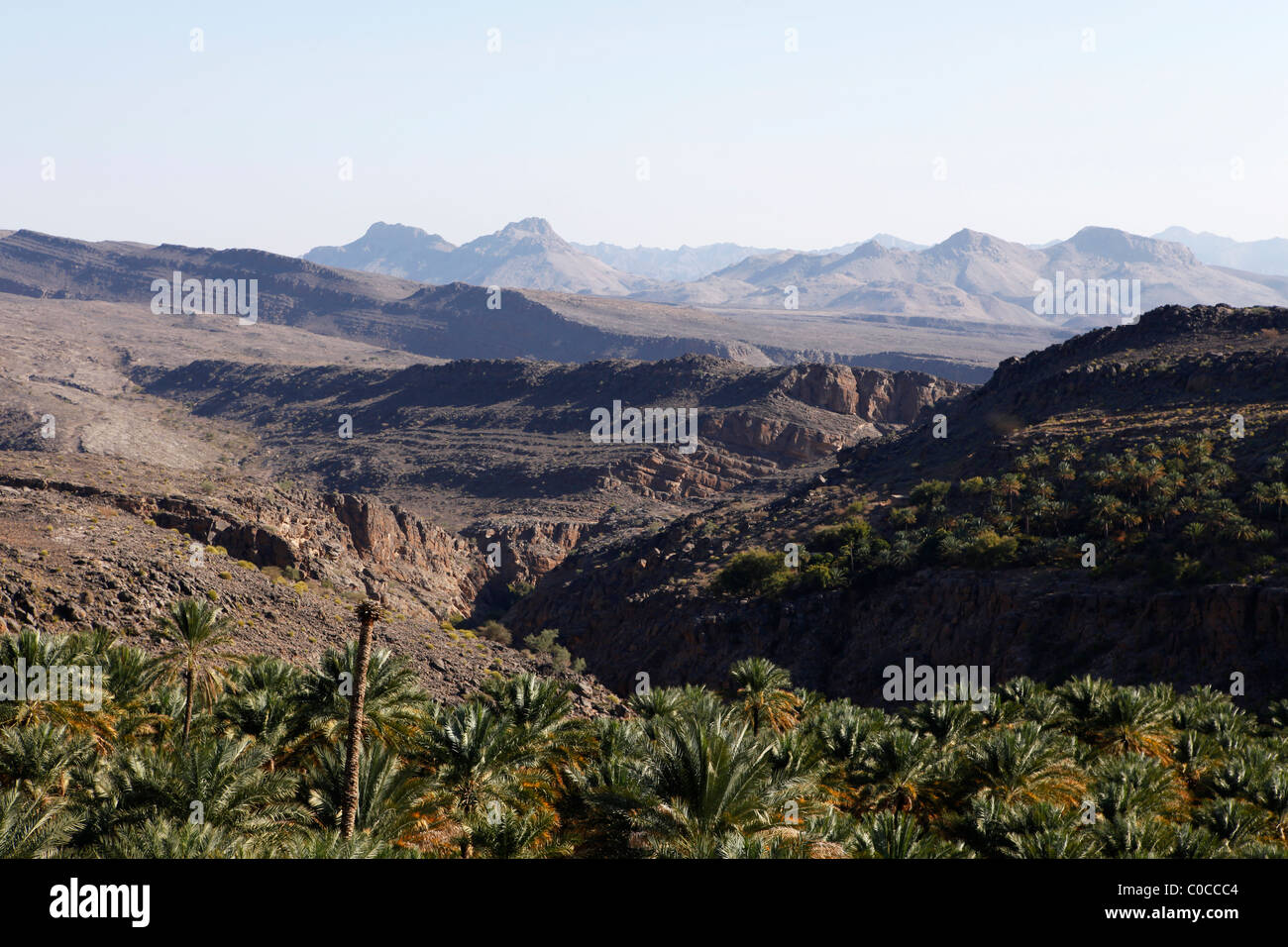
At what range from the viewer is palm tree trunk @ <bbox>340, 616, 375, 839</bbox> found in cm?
1648

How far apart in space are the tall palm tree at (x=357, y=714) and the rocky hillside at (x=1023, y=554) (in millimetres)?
35342

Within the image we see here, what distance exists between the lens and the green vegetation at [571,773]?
17469 millimetres

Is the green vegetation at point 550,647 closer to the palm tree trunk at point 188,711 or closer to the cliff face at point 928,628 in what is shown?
the cliff face at point 928,628

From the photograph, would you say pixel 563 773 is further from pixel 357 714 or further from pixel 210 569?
pixel 210 569

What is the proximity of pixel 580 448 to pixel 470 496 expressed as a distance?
14.9 m

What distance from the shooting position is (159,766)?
19266 mm

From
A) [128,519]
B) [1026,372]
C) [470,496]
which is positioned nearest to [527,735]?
[128,519]

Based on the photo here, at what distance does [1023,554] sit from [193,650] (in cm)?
3967

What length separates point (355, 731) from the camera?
17.4 metres

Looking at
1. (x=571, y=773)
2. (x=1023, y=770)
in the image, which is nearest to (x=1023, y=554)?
(x=1023, y=770)

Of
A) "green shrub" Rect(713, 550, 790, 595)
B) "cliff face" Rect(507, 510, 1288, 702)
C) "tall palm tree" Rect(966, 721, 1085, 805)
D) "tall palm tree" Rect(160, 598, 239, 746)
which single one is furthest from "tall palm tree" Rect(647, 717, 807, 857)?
"green shrub" Rect(713, 550, 790, 595)

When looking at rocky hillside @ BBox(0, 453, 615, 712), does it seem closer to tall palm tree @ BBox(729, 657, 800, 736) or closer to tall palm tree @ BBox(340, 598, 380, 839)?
tall palm tree @ BBox(729, 657, 800, 736)

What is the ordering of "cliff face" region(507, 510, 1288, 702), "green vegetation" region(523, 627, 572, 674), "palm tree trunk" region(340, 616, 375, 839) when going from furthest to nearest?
"green vegetation" region(523, 627, 572, 674)
"cliff face" region(507, 510, 1288, 702)
"palm tree trunk" region(340, 616, 375, 839)
